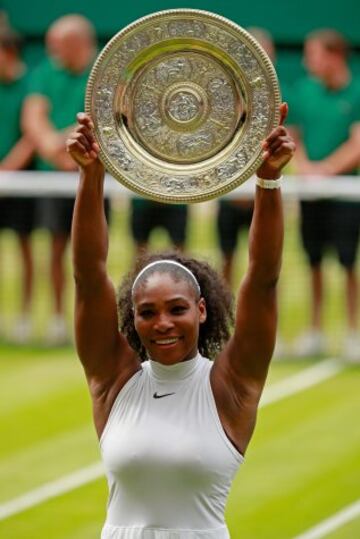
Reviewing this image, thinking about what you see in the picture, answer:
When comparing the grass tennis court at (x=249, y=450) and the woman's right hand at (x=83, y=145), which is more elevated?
the woman's right hand at (x=83, y=145)

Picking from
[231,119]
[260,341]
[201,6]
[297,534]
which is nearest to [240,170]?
[231,119]

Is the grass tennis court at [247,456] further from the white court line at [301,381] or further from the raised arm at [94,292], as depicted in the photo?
the raised arm at [94,292]

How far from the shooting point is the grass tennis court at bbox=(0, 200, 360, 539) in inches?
354

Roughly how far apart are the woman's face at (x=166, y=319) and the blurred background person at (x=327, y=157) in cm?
735

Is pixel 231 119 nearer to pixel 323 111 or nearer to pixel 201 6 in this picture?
pixel 323 111

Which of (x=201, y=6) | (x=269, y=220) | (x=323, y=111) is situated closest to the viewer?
(x=269, y=220)

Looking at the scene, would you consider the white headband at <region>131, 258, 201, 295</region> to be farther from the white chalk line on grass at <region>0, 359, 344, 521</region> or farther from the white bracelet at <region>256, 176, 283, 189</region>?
the white chalk line on grass at <region>0, 359, 344, 521</region>

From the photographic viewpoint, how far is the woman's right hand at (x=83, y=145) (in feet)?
18.8

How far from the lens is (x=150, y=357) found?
588 cm

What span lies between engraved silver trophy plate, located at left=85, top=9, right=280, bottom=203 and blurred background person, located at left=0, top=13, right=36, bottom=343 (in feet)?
25.0

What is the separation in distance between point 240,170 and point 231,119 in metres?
0.23

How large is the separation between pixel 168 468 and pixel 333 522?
348 centimetres

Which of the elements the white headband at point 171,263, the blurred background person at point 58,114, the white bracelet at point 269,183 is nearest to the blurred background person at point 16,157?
the blurred background person at point 58,114

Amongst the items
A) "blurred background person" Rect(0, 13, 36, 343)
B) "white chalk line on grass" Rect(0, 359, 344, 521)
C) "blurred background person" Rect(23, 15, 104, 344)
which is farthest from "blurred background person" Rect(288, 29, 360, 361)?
"blurred background person" Rect(0, 13, 36, 343)
